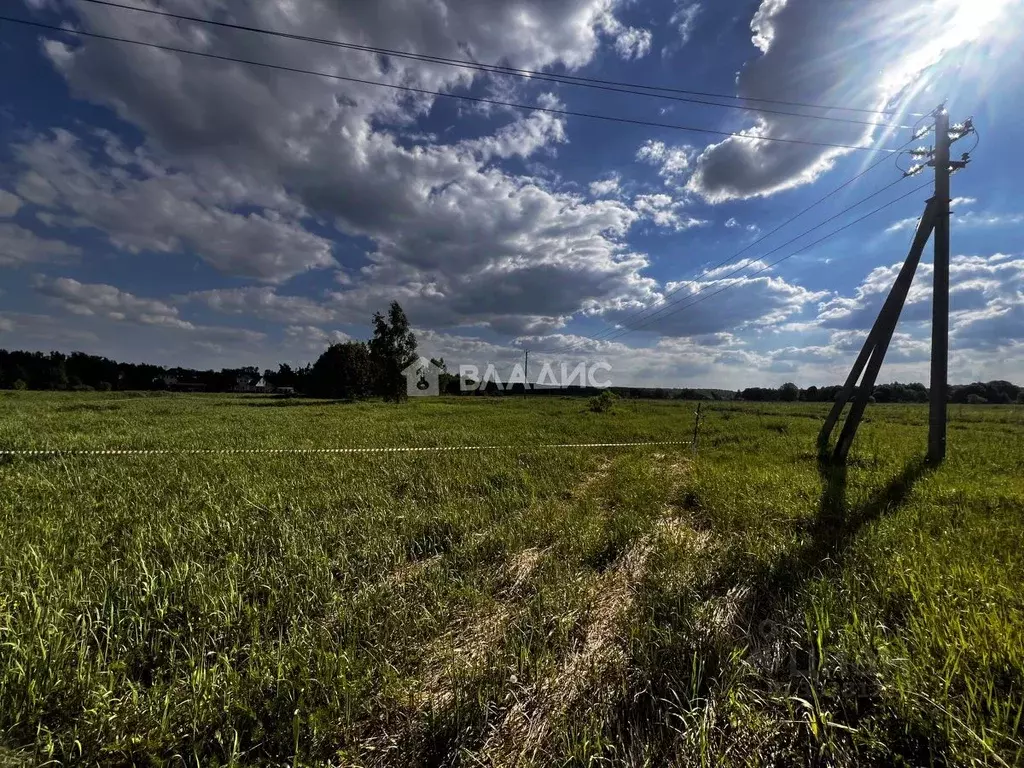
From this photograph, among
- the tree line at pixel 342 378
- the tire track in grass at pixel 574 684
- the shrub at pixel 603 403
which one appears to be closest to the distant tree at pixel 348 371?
the tree line at pixel 342 378

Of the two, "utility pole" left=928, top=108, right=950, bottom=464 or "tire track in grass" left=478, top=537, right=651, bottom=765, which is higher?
"utility pole" left=928, top=108, right=950, bottom=464

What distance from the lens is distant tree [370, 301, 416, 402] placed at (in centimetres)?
4644

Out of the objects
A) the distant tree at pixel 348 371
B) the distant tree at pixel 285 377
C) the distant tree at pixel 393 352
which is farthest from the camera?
the distant tree at pixel 285 377

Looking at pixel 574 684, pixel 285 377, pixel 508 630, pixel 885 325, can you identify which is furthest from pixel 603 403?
pixel 285 377

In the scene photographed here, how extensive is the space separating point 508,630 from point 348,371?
61.6 metres

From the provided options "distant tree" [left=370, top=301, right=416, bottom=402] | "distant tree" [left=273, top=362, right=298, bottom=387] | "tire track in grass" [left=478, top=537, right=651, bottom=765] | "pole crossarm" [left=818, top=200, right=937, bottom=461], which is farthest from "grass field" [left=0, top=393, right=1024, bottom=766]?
"distant tree" [left=273, top=362, right=298, bottom=387]

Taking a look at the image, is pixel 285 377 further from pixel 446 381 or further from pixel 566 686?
pixel 566 686

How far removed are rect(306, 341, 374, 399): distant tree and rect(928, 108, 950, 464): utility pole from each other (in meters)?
54.4

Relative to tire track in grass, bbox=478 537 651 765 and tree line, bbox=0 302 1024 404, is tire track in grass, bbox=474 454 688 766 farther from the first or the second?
tree line, bbox=0 302 1024 404

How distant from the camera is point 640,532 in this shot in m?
5.00

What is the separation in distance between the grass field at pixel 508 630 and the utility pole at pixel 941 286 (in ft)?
13.2

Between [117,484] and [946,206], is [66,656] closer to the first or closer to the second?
[117,484]

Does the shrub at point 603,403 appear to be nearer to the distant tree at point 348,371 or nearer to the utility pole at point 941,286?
the utility pole at point 941,286

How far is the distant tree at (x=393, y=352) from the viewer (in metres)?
46.4
